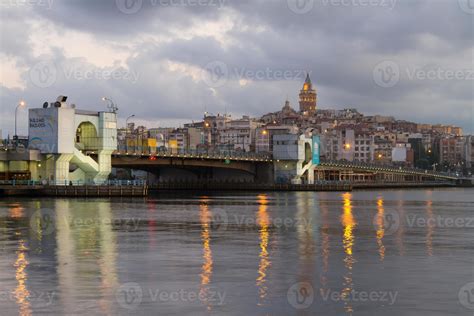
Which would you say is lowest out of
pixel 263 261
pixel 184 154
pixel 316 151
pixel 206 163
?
pixel 263 261

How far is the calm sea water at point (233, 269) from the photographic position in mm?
24531

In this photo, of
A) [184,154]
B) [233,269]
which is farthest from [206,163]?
[233,269]

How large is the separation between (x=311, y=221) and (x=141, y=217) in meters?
13.6

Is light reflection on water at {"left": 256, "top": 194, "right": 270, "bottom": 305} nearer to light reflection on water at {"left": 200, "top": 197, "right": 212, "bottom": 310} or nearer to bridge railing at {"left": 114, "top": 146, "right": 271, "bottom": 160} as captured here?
light reflection on water at {"left": 200, "top": 197, "right": 212, "bottom": 310}

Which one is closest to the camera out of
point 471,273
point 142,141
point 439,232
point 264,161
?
point 471,273

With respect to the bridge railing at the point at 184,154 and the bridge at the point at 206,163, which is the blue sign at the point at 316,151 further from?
the bridge railing at the point at 184,154

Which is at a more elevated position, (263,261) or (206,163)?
(206,163)

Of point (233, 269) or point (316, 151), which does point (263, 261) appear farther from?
point (316, 151)

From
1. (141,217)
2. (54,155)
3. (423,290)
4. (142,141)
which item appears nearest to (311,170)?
(142,141)

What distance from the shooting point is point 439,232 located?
52938 mm

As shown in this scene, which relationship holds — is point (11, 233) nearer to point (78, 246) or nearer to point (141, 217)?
point (78, 246)

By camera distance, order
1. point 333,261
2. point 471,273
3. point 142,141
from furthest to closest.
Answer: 1. point 142,141
2. point 333,261
3. point 471,273

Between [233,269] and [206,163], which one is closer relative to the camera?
[233,269]

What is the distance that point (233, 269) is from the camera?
104 feet
